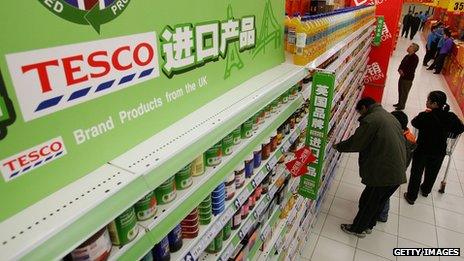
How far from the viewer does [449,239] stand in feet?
14.6

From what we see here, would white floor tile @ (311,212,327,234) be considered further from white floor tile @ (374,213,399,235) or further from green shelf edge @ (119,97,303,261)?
green shelf edge @ (119,97,303,261)

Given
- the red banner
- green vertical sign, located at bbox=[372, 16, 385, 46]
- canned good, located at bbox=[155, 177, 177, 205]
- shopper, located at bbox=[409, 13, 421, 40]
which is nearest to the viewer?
canned good, located at bbox=[155, 177, 177, 205]

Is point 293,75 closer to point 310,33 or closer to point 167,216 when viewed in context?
point 310,33

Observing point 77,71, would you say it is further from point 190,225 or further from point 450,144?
point 450,144

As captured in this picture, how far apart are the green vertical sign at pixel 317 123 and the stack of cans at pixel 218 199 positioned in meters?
1.30

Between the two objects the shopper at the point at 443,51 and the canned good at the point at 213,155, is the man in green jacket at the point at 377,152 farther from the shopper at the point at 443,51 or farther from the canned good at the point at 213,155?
the shopper at the point at 443,51

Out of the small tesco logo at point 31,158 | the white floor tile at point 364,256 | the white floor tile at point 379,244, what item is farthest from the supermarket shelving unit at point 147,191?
the white floor tile at point 379,244

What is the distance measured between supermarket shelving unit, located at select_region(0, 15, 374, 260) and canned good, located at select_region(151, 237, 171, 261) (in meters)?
0.09

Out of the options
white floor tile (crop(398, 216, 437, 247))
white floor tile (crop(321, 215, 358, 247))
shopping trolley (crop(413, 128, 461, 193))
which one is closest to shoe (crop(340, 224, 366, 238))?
white floor tile (crop(321, 215, 358, 247))

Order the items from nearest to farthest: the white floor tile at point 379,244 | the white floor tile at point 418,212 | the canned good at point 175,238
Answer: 1. the canned good at point 175,238
2. the white floor tile at point 379,244
3. the white floor tile at point 418,212

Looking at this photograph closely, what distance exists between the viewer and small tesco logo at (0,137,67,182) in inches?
32.9

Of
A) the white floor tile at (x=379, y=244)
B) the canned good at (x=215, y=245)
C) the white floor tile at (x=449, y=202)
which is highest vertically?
the canned good at (x=215, y=245)

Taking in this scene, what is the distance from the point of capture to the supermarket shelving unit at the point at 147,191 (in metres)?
0.83

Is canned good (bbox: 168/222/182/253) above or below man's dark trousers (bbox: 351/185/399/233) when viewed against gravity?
above
